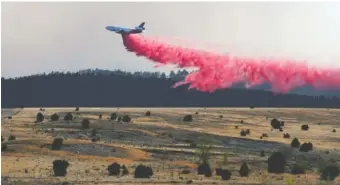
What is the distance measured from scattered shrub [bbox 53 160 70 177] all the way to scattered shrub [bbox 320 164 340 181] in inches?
1010

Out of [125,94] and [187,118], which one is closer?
[187,118]

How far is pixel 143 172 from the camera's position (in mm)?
65438

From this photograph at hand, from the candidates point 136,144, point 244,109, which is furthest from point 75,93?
point 136,144

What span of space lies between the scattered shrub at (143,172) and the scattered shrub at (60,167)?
22.0ft

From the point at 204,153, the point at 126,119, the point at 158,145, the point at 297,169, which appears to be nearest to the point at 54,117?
the point at 126,119

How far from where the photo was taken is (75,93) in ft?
423

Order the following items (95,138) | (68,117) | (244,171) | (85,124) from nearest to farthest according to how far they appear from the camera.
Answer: (244,171) → (95,138) → (85,124) → (68,117)

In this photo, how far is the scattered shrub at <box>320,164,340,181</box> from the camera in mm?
70113

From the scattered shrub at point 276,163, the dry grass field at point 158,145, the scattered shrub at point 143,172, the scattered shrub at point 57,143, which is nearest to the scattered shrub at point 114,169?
the dry grass field at point 158,145

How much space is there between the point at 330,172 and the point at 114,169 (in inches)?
883

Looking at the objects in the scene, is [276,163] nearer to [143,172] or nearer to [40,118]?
[143,172]

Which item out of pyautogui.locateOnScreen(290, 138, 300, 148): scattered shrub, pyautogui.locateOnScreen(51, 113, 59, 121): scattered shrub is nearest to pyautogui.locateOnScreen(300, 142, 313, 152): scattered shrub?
pyautogui.locateOnScreen(290, 138, 300, 148): scattered shrub

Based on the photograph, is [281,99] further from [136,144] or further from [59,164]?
[59,164]

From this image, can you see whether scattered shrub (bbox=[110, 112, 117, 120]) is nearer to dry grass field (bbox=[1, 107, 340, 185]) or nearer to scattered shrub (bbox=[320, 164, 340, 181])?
dry grass field (bbox=[1, 107, 340, 185])
